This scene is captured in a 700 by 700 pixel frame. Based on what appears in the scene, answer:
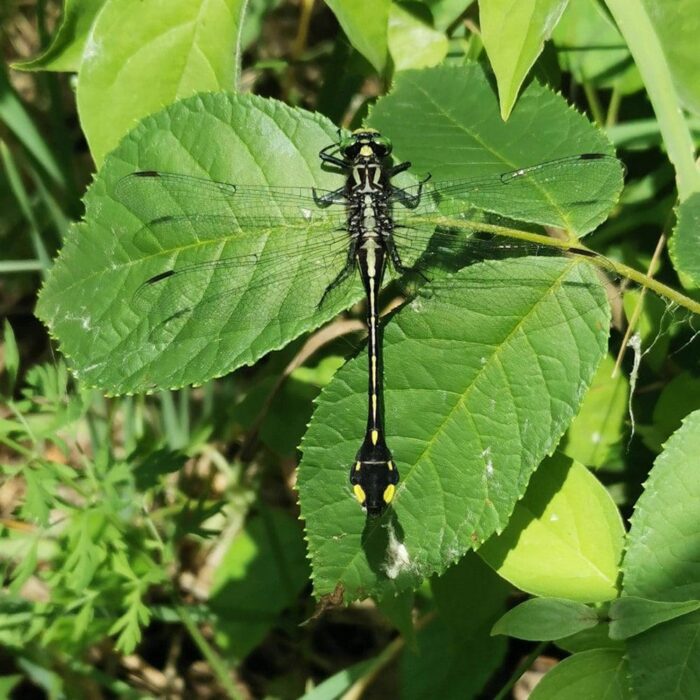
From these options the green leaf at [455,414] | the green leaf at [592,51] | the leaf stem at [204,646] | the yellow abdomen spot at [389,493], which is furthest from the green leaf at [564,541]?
the green leaf at [592,51]

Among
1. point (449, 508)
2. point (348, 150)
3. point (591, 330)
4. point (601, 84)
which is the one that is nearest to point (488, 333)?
point (591, 330)

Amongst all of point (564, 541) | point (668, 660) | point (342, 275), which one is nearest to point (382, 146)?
point (342, 275)

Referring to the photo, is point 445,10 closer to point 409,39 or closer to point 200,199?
point 409,39

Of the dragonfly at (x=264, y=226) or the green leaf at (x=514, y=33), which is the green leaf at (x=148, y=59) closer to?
the dragonfly at (x=264, y=226)

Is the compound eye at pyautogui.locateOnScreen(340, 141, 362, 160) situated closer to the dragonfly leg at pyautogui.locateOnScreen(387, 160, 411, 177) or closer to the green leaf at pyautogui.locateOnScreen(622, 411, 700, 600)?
→ the dragonfly leg at pyautogui.locateOnScreen(387, 160, 411, 177)

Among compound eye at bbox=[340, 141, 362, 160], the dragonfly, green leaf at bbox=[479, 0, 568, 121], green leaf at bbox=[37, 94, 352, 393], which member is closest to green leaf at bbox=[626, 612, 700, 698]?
the dragonfly
